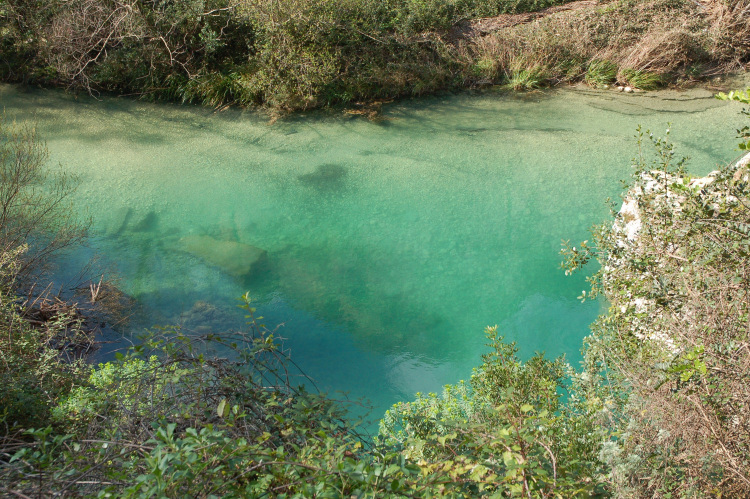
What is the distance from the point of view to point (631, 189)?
399 centimetres

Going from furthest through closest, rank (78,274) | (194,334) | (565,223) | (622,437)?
(565,223)
(78,274)
(194,334)
(622,437)

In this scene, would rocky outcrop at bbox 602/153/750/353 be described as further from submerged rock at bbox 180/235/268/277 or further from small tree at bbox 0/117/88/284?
small tree at bbox 0/117/88/284

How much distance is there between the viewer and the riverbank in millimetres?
8547

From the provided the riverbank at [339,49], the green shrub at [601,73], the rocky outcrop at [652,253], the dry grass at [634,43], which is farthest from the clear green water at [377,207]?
the rocky outcrop at [652,253]

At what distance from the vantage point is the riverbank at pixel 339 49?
8547mm

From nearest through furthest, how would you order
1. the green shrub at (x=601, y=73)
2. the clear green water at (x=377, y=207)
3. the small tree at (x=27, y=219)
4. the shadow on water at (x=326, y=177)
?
1. the small tree at (x=27, y=219)
2. the clear green water at (x=377, y=207)
3. the shadow on water at (x=326, y=177)
4. the green shrub at (x=601, y=73)

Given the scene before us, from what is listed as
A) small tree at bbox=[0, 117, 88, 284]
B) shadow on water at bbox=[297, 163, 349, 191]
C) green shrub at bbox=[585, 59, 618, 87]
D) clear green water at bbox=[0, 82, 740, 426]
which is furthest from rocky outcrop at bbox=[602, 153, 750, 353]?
green shrub at bbox=[585, 59, 618, 87]

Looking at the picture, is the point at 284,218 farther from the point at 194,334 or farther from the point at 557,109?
the point at 557,109

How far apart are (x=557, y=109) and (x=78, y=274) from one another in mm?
7062

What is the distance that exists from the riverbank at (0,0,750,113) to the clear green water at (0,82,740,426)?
43 cm

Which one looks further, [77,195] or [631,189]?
[77,195]

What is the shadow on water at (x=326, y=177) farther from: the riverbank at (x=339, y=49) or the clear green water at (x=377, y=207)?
the riverbank at (x=339, y=49)

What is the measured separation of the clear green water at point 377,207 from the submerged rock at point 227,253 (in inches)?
3.4

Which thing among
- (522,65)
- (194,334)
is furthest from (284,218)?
(522,65)
